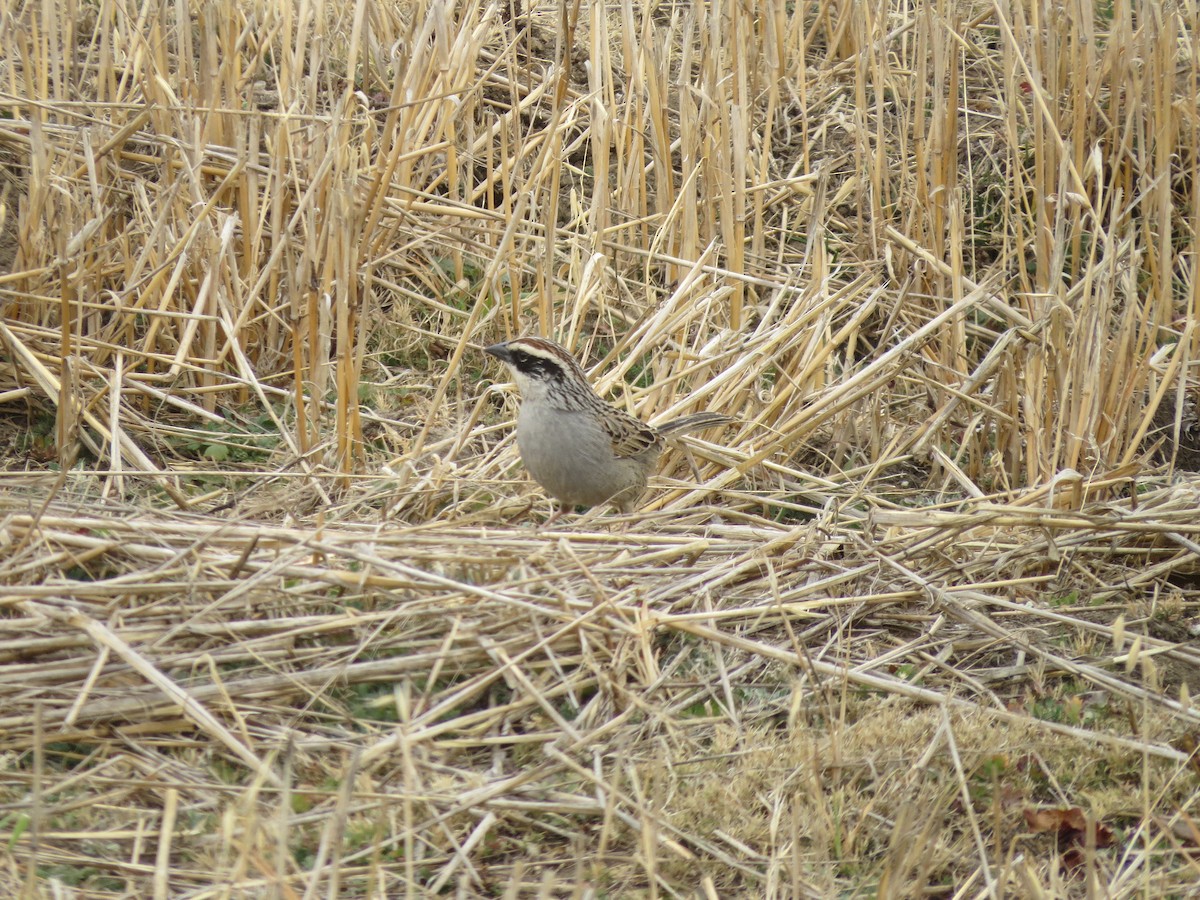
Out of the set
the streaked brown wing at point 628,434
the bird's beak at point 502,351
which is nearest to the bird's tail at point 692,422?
the streaked brown wing at point 628,434

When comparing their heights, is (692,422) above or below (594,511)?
above

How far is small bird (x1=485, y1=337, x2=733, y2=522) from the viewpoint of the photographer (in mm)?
5898

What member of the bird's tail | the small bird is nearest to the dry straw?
the bird's tail

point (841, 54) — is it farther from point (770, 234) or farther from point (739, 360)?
point (739, 360)

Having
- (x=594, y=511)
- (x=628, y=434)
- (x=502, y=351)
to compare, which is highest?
(x=502, y=351)

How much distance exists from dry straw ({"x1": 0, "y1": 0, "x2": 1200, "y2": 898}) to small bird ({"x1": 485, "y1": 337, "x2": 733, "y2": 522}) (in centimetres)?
30

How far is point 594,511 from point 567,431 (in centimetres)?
85

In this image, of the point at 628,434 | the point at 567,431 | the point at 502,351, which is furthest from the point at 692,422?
the point at 502,351

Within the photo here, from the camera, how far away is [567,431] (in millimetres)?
5895

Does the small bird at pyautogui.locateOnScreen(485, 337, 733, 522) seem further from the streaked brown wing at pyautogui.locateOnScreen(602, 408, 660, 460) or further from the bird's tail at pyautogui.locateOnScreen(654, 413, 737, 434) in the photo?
the bird's tail at pyautogui.locateOnScreen(654, 413, 737, 434)

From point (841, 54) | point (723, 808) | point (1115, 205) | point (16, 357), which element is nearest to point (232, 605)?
point (723, 808)

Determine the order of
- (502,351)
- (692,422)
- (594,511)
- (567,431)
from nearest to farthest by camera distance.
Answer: (567,431)
(502,351)
(692,422)
(594,511)

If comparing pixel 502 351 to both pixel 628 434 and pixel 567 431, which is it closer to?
pixel 567 431

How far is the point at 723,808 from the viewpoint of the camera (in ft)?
13.3
